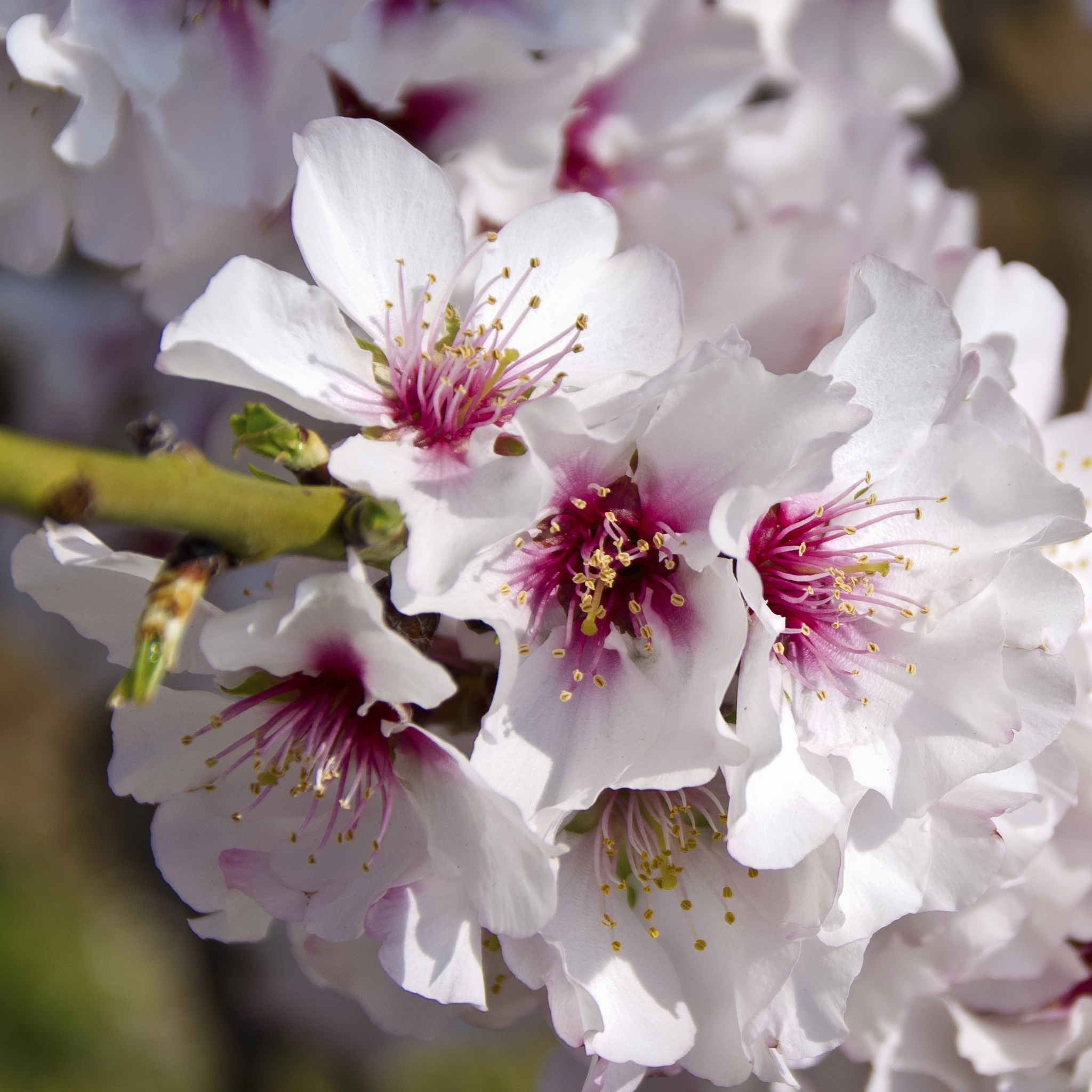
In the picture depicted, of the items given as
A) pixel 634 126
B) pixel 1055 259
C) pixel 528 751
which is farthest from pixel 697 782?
pixel 1055 259

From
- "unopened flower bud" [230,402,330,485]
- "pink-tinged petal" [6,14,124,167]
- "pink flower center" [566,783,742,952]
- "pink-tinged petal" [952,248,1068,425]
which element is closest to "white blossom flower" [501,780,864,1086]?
"pink flower center" [566,783,742,952]

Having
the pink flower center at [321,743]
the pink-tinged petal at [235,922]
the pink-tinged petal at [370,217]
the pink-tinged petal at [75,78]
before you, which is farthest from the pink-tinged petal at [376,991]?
the pink-tinged petal at [75,78]

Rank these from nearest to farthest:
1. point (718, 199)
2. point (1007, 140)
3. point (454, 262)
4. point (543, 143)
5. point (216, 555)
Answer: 1. point (216, 555)
2. point (454, 262)
3. point (543, 143)
4. point (718, 199)
5. point (1007, 140)

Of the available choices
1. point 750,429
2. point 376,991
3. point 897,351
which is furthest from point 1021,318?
point 376,991

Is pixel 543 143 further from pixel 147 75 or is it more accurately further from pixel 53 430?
pixel 53 430

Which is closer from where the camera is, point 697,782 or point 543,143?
point 697,782

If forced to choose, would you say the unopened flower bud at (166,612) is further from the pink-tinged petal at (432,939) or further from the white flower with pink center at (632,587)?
the pink-tinged petal at (432,939)

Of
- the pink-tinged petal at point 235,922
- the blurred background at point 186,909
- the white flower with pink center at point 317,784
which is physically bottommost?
the blurred background at point 186,909
